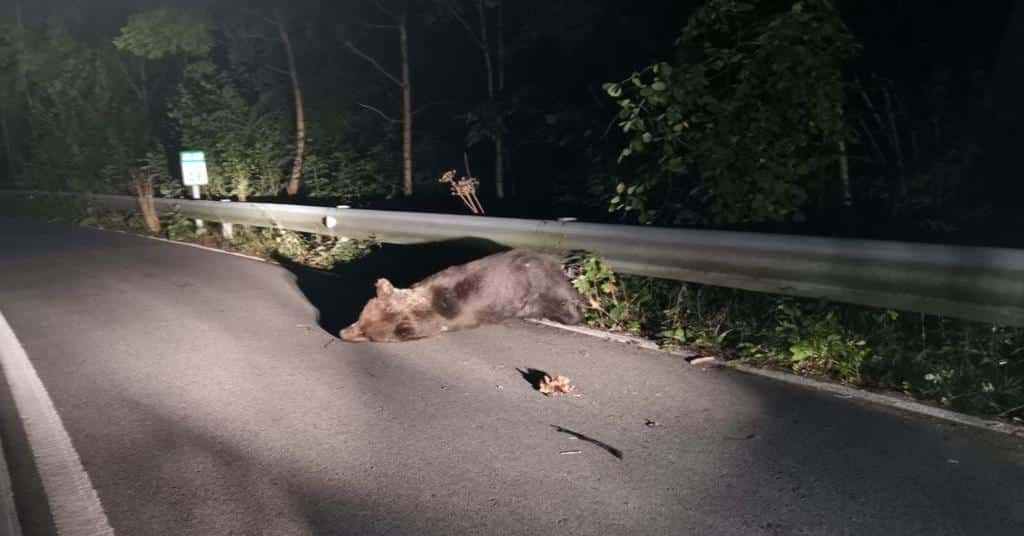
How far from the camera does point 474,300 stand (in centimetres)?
630

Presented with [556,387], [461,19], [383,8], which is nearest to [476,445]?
[556,387]

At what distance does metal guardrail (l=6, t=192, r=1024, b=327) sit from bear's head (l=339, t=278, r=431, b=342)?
4.78ft

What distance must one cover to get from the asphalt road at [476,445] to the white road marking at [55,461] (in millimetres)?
59

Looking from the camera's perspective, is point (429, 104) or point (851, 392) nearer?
point (851, 392)

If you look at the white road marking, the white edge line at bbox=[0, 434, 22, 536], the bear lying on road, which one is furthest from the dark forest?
the white edge line at bbox=[0, 434, 22, 536]

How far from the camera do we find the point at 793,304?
17.8 ft

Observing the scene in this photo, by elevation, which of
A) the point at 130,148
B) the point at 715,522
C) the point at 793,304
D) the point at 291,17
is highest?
the point at 291,17

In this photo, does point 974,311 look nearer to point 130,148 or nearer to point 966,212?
point 966,212

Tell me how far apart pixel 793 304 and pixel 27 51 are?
100 feet

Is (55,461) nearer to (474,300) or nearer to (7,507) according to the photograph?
(7,507)

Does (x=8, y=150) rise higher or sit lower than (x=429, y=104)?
lower

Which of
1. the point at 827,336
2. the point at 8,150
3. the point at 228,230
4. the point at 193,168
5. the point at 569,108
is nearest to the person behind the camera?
the point at 827,336

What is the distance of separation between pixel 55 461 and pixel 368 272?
5182 millimetres

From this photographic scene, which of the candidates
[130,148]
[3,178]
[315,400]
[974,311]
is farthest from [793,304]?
[3,178]
